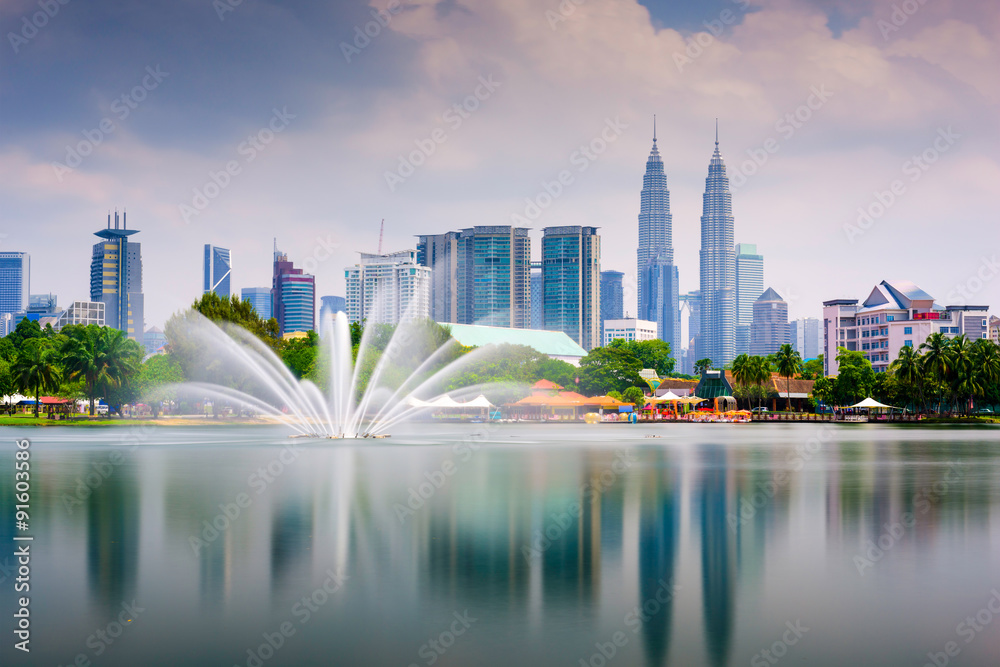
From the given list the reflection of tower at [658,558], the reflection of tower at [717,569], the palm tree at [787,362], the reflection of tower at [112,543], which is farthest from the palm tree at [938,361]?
the reflection of tower at [112,543]

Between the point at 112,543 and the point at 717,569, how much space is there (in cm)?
1183

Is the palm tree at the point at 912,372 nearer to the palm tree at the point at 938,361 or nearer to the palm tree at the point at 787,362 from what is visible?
the palm tree at the point at 938,361

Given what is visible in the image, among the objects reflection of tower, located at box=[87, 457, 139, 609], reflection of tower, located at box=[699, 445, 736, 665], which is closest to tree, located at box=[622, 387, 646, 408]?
reflection of tower, located at box=[699, 445, 736, 665]

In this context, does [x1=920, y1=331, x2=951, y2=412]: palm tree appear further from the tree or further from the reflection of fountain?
the reflection of fountain

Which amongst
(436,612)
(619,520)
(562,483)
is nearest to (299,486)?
(562,483)

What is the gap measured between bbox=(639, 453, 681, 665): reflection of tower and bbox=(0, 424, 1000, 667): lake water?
0.05 meters

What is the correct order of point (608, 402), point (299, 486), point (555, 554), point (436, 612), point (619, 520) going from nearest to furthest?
point (436, 612)
point (555, 554)
point (619, 520)
point (299, 486)
point (608, 402)

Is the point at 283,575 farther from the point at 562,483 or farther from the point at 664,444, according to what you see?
the point at 664,444

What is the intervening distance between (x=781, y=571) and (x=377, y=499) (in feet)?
40.8

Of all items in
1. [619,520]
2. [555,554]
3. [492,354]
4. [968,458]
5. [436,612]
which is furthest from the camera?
[492,354]

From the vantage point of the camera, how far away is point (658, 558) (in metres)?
Result: 16.2

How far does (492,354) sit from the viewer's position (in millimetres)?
137750

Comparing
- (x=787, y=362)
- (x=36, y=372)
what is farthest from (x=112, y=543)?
(x=787, y=362)

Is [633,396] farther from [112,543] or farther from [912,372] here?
[112,543]
